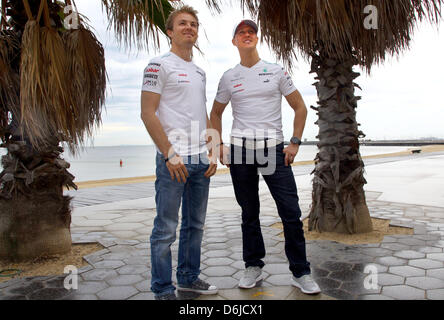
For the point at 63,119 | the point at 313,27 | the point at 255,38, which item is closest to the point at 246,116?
the point at 255,38

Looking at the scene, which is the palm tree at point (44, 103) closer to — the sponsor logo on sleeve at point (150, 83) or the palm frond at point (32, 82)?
the palm frond at point (32, 82)

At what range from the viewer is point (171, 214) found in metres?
2.51

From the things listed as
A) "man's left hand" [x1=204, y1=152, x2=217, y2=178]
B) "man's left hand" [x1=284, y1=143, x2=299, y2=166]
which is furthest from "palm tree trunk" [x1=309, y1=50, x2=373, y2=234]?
"man's left hand" [x1=204, y1=152, x2=217, y2=178]

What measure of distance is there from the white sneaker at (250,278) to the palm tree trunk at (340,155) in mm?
1954

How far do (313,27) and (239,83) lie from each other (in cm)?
201

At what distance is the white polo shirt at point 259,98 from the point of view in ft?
8.97

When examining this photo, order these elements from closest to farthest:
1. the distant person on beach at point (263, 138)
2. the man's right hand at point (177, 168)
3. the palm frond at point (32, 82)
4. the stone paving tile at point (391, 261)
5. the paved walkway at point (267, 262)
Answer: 1. the man's right hand at point (177, 168)
2. the distant person on beach at point (263, 138)
3. the paved walkway at point (267, 262)
4. the palm frond at point (32, 82)
5. the stone paving tile at point (391, 261)

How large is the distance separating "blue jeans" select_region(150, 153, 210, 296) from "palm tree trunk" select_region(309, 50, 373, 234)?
8.10 ft

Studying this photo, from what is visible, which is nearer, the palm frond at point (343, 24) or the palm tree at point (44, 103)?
the palm tree at point (44, 103)

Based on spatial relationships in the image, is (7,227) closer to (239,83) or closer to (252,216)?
(252,216)

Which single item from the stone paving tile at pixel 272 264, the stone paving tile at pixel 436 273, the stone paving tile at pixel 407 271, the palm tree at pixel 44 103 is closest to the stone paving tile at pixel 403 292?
the stone paving tile at pixel 272 264

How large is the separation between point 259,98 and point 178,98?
2.21ft
